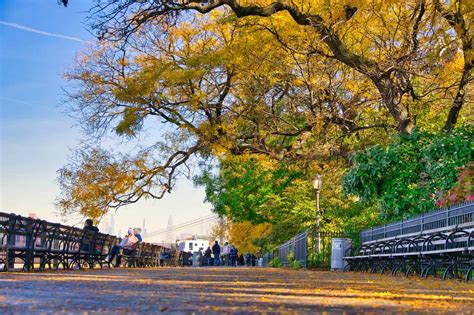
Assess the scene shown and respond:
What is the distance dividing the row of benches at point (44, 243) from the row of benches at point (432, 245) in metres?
7.21

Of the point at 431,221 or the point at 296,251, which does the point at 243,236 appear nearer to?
the point at 296,251

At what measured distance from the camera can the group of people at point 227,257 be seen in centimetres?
5397

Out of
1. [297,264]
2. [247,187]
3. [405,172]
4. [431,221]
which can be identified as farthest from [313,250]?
[247,187]

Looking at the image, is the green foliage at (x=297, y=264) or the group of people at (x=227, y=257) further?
the group of people at (x=227, y=257)

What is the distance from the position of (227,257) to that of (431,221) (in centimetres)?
5049

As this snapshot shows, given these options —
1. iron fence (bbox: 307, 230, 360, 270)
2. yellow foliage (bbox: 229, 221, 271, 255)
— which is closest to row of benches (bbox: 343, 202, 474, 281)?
iron fence (bbox: 307, 230, 360, 270)

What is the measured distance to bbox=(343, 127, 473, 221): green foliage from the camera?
1895cm

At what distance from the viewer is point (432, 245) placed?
14203mm

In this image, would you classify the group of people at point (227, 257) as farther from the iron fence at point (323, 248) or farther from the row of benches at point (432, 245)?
the row of benches at point (432, 245)

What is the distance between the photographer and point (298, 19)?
755 inches

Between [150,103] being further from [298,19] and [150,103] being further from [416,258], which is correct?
[416,258]

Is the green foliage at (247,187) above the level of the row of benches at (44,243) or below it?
above

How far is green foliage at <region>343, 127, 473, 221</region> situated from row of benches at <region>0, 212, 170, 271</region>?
7.35 m

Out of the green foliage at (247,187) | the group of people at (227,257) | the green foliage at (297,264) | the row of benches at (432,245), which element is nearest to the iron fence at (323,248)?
the green foliage at (297,264)
